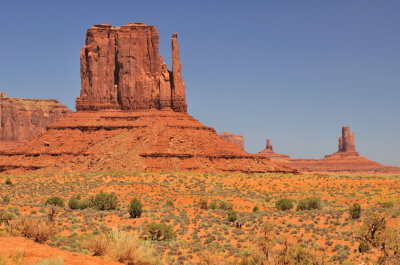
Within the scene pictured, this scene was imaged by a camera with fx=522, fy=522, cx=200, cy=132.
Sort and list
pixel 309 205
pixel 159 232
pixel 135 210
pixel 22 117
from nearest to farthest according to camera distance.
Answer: pixel 159 232
pixel 135 210
pixel 309 205
pixel 22 117

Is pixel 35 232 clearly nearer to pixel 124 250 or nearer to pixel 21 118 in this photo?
pixel 124 250

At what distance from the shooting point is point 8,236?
→ 18562 mm

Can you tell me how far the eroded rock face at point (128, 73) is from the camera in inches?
3469

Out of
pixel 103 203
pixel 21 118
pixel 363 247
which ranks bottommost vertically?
pixel 363 247

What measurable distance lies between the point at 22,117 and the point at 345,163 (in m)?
108

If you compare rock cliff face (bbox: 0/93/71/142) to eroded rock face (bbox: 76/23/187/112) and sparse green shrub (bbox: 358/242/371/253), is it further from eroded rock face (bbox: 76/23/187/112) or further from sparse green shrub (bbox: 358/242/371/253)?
sparse green shrub (bbox: 358/242/371/253)

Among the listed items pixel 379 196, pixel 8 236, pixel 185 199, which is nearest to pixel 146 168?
pixel 185 199

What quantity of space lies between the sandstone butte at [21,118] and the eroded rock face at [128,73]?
6611cm

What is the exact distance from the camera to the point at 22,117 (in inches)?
6201

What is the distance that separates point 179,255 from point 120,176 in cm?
4226

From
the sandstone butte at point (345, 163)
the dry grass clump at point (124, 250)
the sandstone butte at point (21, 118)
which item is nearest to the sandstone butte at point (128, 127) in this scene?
the dry grass clump at point (124, 250)

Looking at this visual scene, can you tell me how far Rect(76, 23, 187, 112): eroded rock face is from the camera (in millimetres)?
88125

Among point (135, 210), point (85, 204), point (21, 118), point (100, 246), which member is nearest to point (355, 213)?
point (135, 210)

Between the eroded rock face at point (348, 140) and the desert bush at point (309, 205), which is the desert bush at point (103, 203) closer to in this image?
the desert bush at point (309, 205)
